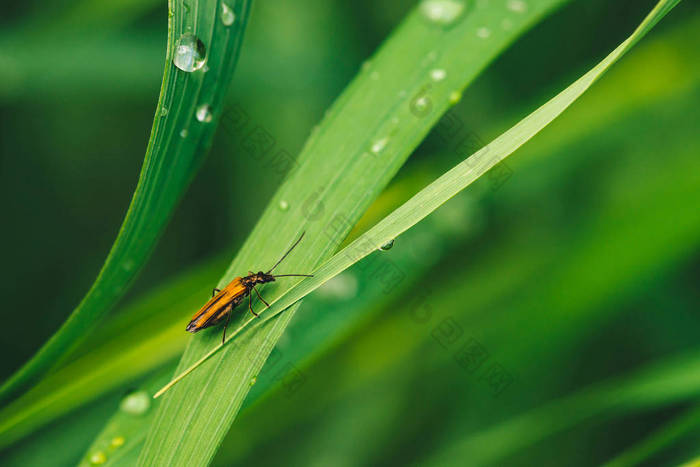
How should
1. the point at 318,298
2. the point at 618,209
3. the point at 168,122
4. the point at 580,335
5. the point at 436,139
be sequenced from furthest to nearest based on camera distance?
1. the point at 436,139
2. the point at 580,335
3. the point at 618,209
4. the point at 318,298
5. the point at 168,122

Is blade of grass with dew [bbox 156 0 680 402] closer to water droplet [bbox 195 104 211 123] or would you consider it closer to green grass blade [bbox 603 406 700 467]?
water droplet [bbox 195 104 211 123]

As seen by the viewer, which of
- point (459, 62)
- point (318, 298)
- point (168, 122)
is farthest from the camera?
point (318, 298)

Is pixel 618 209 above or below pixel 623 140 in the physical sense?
below

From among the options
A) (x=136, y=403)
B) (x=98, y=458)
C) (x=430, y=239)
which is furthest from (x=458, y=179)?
(x=98, y=458)

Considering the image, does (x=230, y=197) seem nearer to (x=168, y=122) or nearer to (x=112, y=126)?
(x=112, y=126)

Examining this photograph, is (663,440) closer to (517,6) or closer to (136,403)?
(517,6)

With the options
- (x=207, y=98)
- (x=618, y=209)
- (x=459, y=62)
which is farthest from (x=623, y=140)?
(x=207, y=98)

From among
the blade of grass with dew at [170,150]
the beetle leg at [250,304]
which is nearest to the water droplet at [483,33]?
the blade of grass with dew at [170,150]
